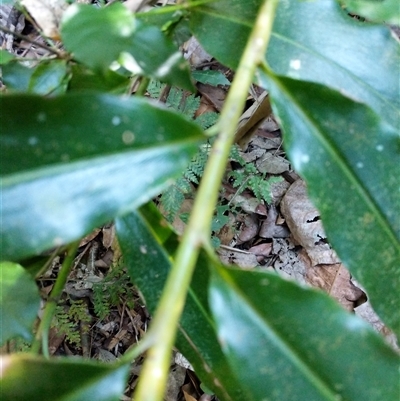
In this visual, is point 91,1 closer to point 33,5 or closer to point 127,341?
point 33,5

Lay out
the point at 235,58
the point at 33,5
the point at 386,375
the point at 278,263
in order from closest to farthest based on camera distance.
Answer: the point at 386,375 < the point at 235,58 < the point at 33,5 < the point at 278,263

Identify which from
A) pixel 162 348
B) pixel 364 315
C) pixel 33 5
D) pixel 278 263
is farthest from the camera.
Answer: pixel 278 263

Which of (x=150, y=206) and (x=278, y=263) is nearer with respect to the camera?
(x=150, y=206)

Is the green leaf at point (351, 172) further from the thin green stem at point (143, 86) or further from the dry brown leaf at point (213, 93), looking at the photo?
the dry brown leaf at point (213, 93)

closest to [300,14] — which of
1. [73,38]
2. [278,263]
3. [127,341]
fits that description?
[73,38]

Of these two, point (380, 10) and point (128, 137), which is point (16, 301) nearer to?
point (128, 137)

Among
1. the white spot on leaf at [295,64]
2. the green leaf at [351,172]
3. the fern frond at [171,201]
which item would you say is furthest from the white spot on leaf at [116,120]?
the fern frond at [171,201]

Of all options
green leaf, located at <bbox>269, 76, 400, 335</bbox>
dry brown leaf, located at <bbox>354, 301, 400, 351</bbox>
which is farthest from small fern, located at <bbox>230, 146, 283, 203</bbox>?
green leaf, located at <bbox>269, 76, 400, 335</bbox>
